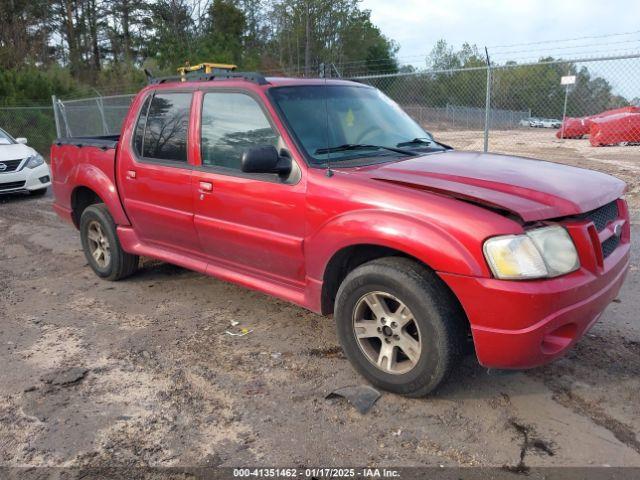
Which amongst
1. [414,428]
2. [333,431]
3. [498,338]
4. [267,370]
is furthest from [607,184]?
[267,370]

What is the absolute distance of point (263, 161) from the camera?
323cm

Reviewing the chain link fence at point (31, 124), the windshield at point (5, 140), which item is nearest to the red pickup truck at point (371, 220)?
the windshield at point (5, 140)

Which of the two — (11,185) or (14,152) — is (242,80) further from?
(14,152)

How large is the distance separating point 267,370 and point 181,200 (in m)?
1.53

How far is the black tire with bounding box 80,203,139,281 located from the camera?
502 centimetres

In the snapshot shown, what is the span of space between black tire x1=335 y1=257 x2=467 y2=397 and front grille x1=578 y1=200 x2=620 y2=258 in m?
0.87

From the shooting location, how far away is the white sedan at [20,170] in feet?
32.1

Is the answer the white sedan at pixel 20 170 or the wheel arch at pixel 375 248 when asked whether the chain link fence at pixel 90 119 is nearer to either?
the white sedan at pixel 20 170

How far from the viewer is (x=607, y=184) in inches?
129

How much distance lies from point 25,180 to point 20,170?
0.20 metres

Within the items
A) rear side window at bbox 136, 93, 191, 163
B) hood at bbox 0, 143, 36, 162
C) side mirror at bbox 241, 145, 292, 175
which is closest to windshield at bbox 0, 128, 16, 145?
hood at bbox 0, 143, 36, 162

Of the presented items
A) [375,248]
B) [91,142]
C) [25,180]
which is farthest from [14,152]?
[375,248]

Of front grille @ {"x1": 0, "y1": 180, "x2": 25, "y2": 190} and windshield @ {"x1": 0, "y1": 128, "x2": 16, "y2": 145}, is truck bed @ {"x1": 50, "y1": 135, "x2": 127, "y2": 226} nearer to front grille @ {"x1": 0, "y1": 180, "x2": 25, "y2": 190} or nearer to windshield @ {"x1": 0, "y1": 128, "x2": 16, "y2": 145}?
front grille @ {"x1": 0, "y1": 180, "x2": 25, "y2": 190}

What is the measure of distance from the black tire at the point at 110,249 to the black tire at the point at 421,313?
9.11 feet
